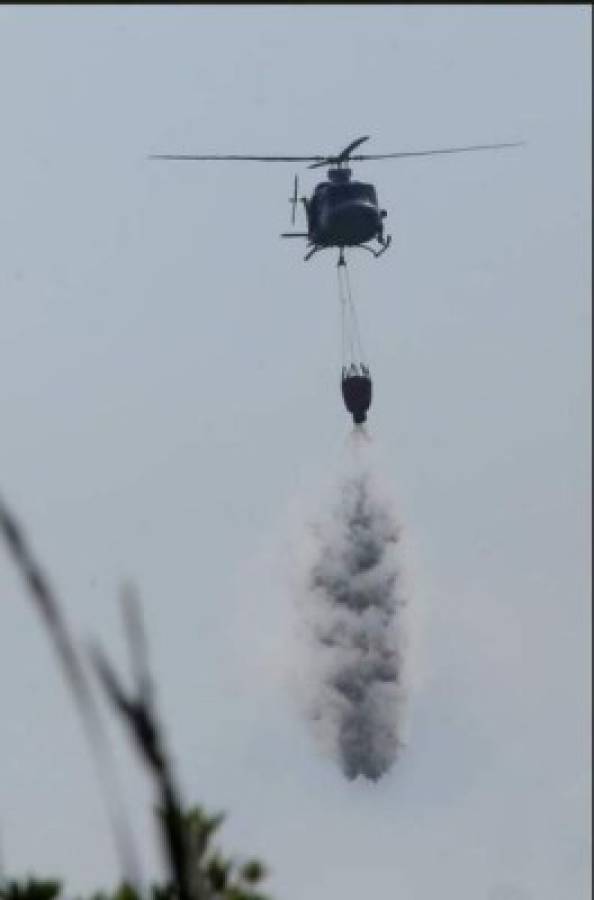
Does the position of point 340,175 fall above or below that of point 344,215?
above

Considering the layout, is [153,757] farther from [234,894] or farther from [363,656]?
[363,656]

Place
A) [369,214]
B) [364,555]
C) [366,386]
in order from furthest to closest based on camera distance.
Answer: [364,555], [366,386], [369,214]

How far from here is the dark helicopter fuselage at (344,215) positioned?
301 ft

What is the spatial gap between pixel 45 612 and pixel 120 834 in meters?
0.61

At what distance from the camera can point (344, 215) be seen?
3602 inches

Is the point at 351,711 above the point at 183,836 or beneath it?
above

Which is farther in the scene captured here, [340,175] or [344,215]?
[340,175]

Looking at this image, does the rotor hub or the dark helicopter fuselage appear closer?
the dark helicopter fuselage

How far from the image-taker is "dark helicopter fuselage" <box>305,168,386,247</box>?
91.7 meters

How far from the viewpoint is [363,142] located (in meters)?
101

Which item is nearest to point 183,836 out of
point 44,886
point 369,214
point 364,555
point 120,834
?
point 120,834

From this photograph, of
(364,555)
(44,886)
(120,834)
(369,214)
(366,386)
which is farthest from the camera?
(364,555)

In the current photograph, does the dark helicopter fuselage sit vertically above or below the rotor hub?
below

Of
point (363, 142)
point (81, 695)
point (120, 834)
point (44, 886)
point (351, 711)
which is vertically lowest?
point (120, 834)
